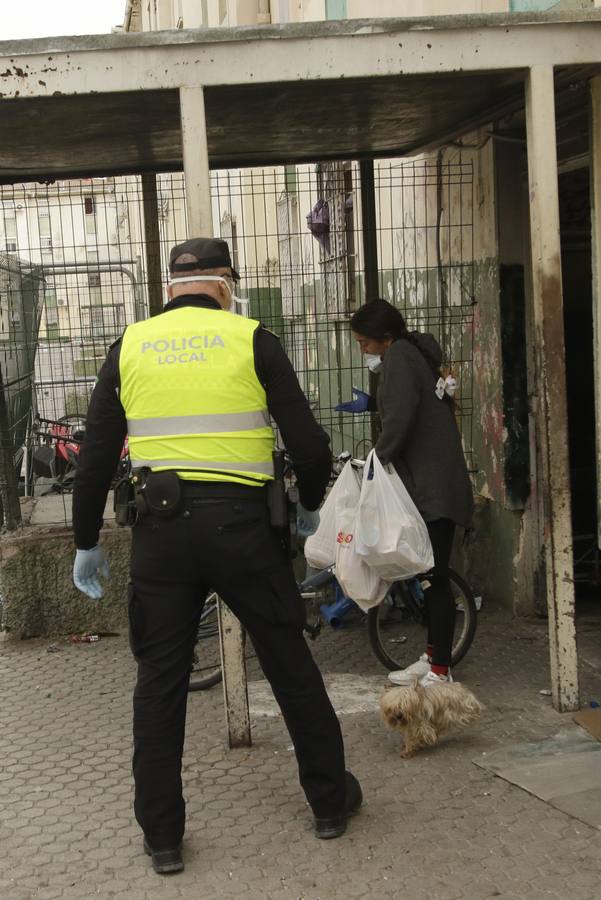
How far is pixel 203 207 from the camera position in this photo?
484 cm

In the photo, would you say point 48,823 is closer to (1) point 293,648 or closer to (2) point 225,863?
(2) point 225,863

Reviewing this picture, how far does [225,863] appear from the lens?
388 cm

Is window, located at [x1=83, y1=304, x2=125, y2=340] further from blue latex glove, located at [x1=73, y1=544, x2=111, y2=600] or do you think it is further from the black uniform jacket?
the black uniform jacket

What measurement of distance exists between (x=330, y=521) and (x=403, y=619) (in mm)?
1325

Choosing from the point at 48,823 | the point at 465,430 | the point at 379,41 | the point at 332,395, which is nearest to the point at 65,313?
the point at 332,395

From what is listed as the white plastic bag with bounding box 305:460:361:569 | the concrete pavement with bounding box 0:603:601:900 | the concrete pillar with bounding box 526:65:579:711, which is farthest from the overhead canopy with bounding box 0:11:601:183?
the concrete pavement with bounding box 0:603:601:900

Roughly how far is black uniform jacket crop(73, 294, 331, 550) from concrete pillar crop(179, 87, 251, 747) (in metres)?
1.07

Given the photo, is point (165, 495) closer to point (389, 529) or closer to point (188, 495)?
point (188, 495)

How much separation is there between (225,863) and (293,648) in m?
0.77

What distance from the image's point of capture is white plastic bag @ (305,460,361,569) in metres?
5.36

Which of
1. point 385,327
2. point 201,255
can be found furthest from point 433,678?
point 201,255

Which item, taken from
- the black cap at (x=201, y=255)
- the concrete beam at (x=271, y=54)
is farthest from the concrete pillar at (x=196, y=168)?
the black cap at (x=201, y=255)

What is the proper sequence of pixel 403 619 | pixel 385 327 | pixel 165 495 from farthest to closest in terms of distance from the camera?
pixel 403 619, pixel 385 327, pixel 165 495

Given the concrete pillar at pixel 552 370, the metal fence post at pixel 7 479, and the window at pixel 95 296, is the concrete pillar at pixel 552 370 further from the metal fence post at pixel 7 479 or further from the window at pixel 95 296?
the window at pixel 95 296
